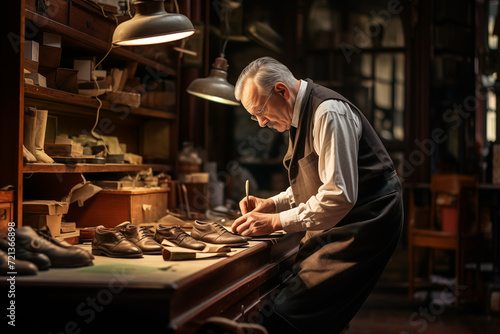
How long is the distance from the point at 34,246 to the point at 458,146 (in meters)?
6.01

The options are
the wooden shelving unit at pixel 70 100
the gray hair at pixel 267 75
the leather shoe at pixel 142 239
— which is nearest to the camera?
the leather shoe at pixel 142 239

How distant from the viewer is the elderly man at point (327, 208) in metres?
2.25

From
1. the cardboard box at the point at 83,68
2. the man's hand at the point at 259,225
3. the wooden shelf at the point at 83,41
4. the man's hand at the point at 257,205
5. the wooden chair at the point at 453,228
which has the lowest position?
the wooden chair at the point at 453,228

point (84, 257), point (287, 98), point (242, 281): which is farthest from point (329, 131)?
point (84, 257)

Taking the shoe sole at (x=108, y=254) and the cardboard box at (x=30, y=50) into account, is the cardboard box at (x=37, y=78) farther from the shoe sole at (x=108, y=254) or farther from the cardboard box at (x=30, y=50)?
the shoe sole at (x=108, y=254)

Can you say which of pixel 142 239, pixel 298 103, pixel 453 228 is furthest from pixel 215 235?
pixel 453 228

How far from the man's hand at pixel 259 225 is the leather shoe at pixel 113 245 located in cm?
49

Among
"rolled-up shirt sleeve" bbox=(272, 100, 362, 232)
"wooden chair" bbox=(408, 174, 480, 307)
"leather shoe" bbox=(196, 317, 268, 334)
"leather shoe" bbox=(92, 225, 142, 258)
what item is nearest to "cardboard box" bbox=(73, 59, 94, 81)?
"leather shoe" bbox=(92, 225, 142, 258)

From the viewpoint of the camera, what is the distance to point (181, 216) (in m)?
3.46

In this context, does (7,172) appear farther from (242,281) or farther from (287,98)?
(287,98)

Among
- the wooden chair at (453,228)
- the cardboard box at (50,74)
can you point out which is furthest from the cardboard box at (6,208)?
the wooden chair at (453,228)

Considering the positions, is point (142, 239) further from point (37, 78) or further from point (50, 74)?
point (50, 74)

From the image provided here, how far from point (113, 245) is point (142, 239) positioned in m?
0.15

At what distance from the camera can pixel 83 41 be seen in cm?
296
